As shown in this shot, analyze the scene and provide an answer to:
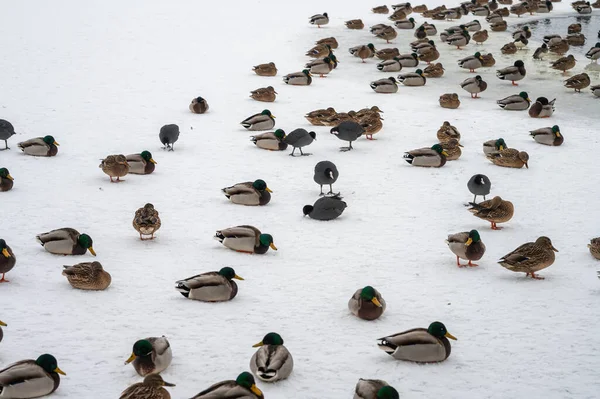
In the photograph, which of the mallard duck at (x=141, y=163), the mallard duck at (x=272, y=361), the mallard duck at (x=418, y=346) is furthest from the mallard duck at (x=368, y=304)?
the mallard duck at (x=141, y=163)

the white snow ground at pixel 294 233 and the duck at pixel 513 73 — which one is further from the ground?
the white snow ground at pixel 294 233

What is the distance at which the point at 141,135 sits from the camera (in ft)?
43.7

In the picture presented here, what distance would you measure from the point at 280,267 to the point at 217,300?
1076 mm

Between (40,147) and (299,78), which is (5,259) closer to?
(40,147)

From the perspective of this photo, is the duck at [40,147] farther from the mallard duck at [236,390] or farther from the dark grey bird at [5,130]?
the mallard duck at [236,390]

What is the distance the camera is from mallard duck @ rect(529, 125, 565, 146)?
518 inches

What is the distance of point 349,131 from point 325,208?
310 cm

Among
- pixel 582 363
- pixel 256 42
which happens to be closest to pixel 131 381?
pixel 582 363

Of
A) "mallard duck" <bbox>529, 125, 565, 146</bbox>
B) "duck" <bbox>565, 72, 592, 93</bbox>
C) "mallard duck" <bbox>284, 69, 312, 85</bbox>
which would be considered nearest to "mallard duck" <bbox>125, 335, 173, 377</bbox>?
"mallard duck" <bbox>529, 125, 565, 146</bbox>

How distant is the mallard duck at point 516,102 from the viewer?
15344 millimetres

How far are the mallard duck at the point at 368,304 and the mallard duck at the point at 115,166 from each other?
4.67 metres

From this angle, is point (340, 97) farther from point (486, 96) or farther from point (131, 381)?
point (131, 381)

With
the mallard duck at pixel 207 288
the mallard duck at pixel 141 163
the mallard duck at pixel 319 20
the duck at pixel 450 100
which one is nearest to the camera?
the mallard duck at pixel 207 288

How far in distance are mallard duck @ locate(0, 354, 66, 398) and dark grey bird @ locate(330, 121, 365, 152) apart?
7.51m
